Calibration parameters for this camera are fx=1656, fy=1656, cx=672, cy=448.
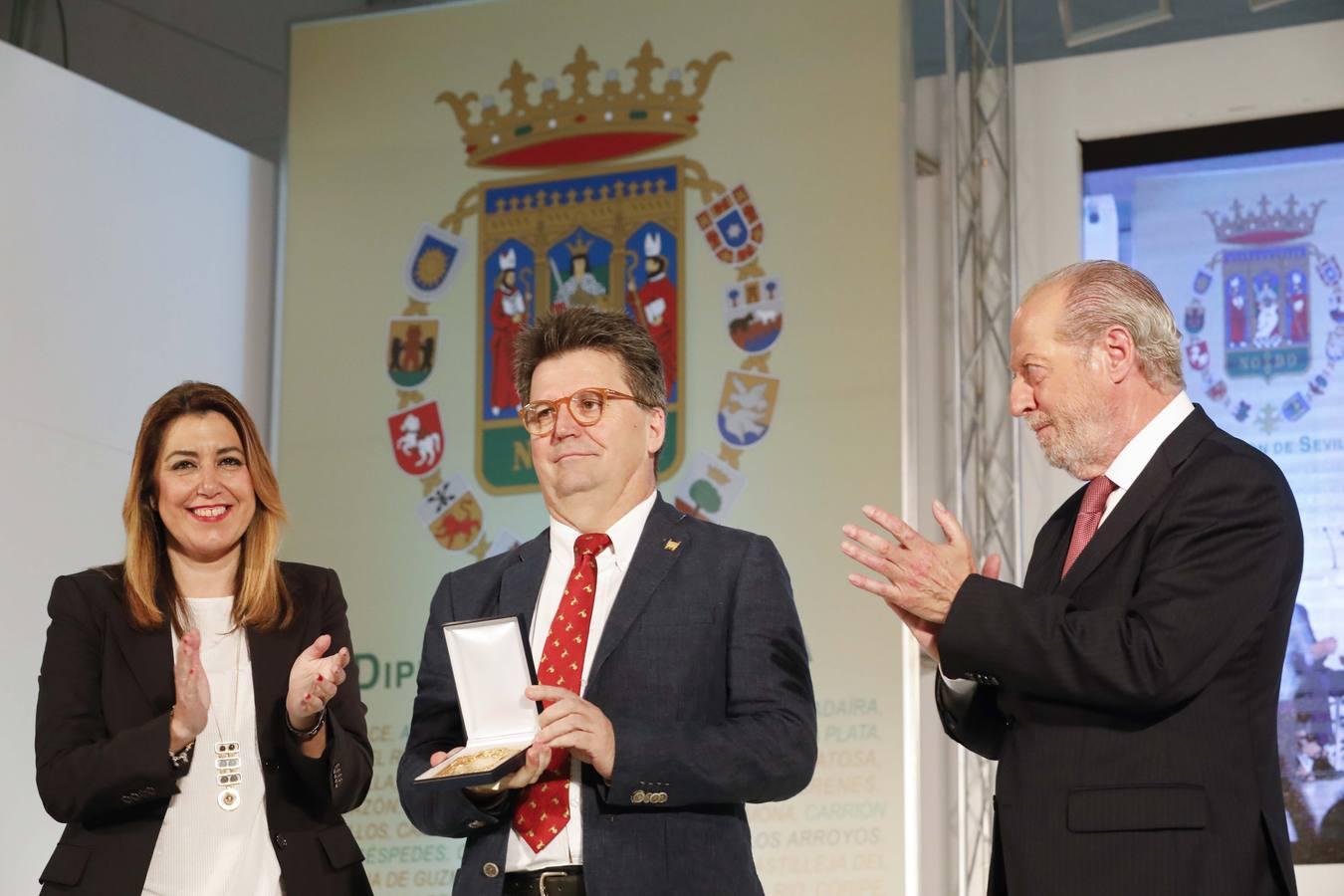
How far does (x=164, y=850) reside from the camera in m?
3.05

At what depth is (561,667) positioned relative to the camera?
280cm

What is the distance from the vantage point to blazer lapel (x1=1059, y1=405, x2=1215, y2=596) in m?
2.62

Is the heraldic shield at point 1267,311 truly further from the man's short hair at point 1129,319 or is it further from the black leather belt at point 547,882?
the black leather belt at point 547,882

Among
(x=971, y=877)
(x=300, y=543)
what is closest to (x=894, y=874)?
(x=971, y=877)

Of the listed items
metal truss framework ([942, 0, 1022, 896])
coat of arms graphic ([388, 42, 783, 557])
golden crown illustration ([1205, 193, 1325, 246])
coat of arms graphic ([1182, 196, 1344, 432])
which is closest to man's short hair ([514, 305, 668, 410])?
coat of arms graphic ([388, 42, 783, 557])

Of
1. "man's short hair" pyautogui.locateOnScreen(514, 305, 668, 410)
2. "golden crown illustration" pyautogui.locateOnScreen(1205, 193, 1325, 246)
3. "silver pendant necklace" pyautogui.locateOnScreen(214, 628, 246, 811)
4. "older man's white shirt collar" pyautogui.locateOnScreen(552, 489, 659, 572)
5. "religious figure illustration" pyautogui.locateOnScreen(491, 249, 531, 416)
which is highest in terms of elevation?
"golden crown illustration" pyautogui.locateOnScreen(1205, 193, 1325, 246)

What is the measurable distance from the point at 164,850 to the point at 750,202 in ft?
10.7

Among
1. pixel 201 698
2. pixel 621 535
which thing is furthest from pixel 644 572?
pixel 201 698

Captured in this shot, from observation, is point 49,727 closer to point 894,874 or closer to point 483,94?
point 894,874

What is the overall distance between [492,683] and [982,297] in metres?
3.44

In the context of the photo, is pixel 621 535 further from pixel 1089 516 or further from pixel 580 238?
pixel 580 238

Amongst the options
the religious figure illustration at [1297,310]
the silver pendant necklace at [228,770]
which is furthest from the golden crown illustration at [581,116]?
the silver pendant necklace at [228,770]

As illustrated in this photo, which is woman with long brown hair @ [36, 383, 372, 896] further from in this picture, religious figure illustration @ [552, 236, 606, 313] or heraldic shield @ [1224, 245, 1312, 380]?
heraldic shield @ [1224, 245, 1312, 380]

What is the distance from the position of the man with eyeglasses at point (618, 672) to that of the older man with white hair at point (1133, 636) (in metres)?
0.31
